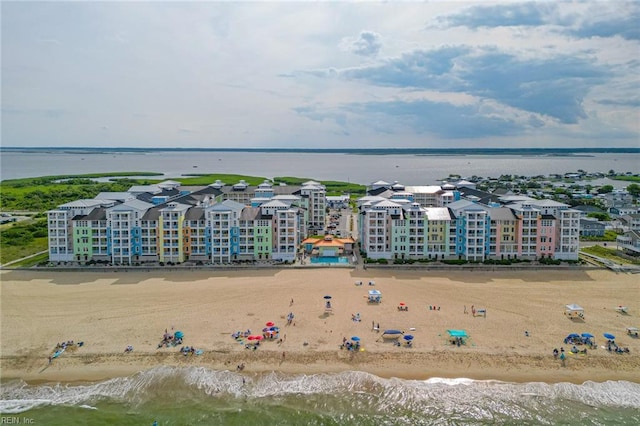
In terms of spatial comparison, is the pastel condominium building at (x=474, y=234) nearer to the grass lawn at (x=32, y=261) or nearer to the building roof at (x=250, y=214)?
the building roof at (x=250, y=214)

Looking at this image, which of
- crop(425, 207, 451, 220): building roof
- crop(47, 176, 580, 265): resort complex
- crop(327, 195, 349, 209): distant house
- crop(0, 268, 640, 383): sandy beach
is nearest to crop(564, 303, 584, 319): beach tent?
crop(0, 268, 640, 383): sandy beach

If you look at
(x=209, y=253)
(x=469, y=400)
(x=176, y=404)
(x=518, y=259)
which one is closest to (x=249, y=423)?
(x=176, y=404)

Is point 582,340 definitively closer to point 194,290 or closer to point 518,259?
point 518,259

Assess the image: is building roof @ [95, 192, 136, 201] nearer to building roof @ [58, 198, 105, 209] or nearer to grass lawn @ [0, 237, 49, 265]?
building roof @ [58, 198, 105, 209]

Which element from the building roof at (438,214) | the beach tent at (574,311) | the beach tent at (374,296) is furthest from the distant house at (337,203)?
the beach tent at (574,311)

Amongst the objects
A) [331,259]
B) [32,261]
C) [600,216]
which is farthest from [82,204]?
[600,216]

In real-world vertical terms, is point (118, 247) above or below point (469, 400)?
above
